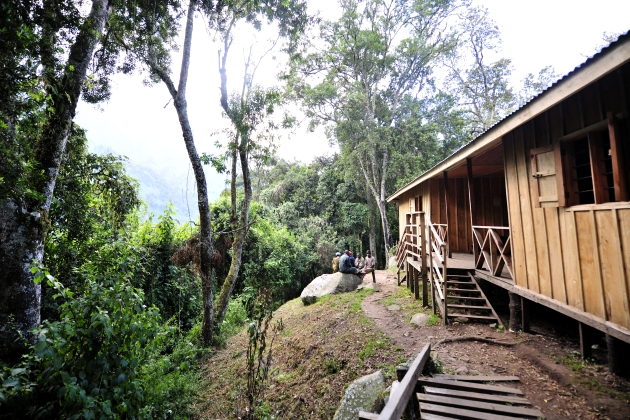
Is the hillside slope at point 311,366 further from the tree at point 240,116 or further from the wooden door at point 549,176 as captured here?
the wooden door at point 549,176

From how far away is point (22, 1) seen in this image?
10.3 ft

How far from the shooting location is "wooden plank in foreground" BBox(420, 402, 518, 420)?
2.90 m

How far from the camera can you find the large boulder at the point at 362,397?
394cm

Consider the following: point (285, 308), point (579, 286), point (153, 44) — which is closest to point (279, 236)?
point (285, 308)

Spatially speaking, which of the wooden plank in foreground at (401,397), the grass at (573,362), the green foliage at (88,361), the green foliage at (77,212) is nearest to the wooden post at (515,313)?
the grass at (573,362)

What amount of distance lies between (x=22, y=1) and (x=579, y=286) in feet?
27.1

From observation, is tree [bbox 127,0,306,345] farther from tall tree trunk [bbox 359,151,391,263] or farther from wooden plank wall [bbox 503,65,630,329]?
tall tree trunk [bbox 359,151,391,263]

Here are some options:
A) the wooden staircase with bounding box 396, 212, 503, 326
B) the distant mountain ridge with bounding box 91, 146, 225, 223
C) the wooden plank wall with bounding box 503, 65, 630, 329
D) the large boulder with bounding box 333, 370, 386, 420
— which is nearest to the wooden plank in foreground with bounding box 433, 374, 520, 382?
the large boulder with bounding box 333, 370, 386, 420

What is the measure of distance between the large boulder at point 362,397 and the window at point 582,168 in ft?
13.7

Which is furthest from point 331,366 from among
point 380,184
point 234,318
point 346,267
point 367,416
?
point 380,184

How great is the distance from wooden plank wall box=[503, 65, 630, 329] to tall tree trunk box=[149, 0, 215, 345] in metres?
7.94

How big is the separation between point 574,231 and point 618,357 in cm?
181

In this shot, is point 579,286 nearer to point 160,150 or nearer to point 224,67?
point 224,67

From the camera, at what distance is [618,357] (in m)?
3.82
